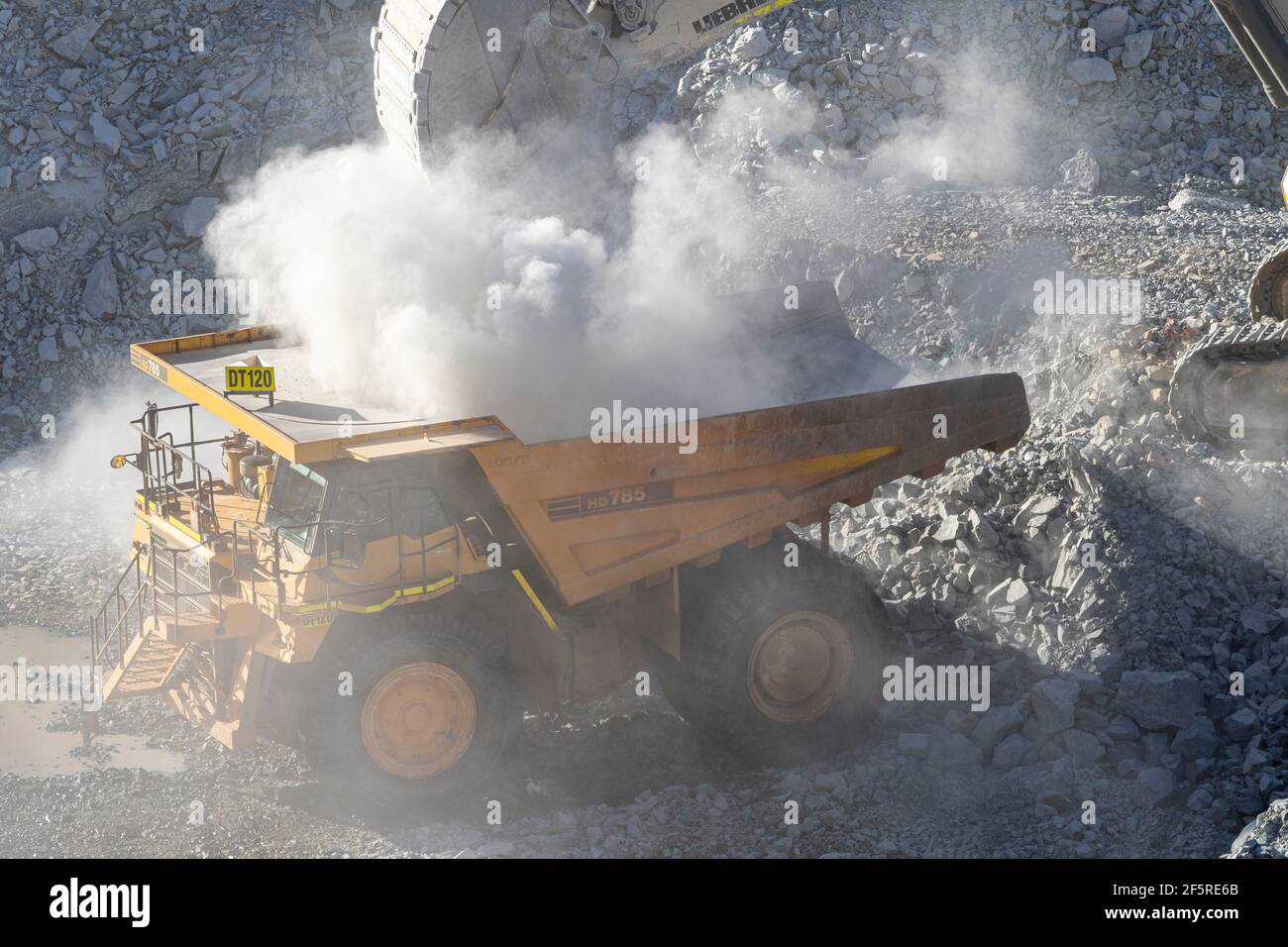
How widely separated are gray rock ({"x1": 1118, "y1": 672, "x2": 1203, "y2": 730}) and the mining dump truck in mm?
1493

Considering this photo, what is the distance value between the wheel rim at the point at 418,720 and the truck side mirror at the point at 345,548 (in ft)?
2.10

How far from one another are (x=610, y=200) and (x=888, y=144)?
9.79 feet

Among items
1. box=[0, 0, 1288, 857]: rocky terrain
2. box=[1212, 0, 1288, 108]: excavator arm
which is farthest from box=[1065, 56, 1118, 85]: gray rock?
box=[1212, 0, 1288, 108]: excavator arm

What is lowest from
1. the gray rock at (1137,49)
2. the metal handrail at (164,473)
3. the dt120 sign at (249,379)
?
the metal handrail at (164,473)

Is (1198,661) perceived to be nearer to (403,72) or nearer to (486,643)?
(486,643)

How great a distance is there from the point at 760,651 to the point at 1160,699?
90.8 inches

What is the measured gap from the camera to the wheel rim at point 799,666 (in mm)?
8758

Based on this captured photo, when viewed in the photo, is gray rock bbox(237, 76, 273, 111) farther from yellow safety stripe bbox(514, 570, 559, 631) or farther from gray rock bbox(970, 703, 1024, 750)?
gray rock bbox(970, 703, 1024, 750)

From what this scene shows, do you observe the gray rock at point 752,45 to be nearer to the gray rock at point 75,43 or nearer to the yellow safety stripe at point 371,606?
the gray rock at point 75,43

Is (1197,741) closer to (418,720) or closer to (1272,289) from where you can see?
(1272,289)

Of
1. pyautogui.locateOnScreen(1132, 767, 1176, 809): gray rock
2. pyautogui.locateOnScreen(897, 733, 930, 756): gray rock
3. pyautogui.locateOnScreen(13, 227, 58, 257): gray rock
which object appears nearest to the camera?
pyautogui.locateOnScreen(1132, 767, 1176, 809): gray rock

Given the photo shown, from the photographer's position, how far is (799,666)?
8867 millimetres

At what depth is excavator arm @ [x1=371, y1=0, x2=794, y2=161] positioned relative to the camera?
29.8ft

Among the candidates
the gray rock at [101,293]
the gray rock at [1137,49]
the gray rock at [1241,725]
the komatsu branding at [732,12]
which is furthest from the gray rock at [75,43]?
the gray rock at [1241,725]
